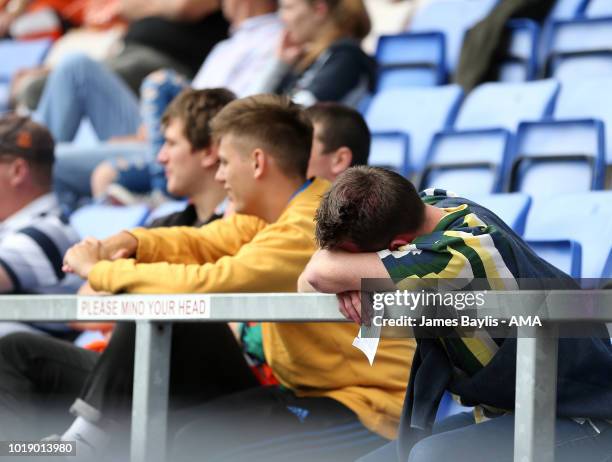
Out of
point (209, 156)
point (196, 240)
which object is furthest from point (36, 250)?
point (196, 240)

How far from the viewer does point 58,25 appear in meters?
8.19

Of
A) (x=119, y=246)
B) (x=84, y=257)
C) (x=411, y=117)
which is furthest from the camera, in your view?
(x=411, y=117)

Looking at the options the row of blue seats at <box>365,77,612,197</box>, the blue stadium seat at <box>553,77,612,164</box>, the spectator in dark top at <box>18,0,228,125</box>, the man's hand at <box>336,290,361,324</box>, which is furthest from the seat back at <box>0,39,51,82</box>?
the man's hand at <box>336,290,361,324</box>

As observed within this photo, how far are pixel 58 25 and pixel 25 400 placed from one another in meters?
5.45

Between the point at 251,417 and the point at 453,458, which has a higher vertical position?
the point at 453,458

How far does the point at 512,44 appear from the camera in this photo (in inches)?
207

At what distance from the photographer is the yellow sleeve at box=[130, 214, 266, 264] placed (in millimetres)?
3223

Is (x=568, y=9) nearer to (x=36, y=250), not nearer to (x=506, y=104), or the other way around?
(x=506, y=104)

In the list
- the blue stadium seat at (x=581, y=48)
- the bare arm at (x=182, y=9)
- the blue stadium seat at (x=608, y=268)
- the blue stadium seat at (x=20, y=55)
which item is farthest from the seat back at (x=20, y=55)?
Answer: the blue stadium seat at (x=608, y=268)

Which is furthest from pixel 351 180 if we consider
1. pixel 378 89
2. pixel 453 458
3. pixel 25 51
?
pixel 25 51

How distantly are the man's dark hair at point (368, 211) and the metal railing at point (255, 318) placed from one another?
0.13m

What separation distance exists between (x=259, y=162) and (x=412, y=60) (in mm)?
2602

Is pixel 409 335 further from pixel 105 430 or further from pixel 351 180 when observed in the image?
pixel 105 430

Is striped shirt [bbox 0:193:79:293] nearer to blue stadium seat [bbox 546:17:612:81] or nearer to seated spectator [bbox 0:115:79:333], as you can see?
seated spectator [bbox 0:115:79:333]
